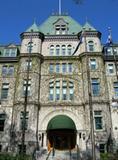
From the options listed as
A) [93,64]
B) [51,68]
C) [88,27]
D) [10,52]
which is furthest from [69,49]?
[10,52]

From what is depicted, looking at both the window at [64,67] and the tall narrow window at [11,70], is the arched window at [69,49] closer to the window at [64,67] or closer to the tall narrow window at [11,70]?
the window at [64,67]

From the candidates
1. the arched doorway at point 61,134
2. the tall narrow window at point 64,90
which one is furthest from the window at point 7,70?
the arched doorway at point 61,134

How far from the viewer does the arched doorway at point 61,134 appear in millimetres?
28203

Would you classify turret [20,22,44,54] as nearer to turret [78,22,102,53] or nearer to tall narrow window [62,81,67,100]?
turret [78,22,102,53]

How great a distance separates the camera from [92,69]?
32688 mm

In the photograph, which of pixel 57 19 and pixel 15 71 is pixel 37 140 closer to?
pixel 15 71

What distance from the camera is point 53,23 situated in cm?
3906

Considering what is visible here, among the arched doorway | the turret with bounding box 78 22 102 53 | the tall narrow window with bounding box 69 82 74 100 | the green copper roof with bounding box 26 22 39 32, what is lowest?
the arched doorway

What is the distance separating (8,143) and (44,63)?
40.5 feet

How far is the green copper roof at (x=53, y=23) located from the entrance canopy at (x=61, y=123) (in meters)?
15.2

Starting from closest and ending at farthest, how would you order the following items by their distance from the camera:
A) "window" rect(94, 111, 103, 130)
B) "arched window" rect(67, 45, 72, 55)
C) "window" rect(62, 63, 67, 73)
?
1. "window" rect(94, 111, 103, 130)
2. "window" rect(62, 63, 67, 73)
3. "arched window" rect(67, 45, 72, 55)

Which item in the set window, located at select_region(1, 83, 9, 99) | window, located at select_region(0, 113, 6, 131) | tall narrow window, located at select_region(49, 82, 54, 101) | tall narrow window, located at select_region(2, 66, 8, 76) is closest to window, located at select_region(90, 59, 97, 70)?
tall narrow window, located at select_region(49, 82, 54, 101)

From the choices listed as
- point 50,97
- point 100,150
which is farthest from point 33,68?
point 100,150

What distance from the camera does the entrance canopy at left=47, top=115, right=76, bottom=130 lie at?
27578mm
